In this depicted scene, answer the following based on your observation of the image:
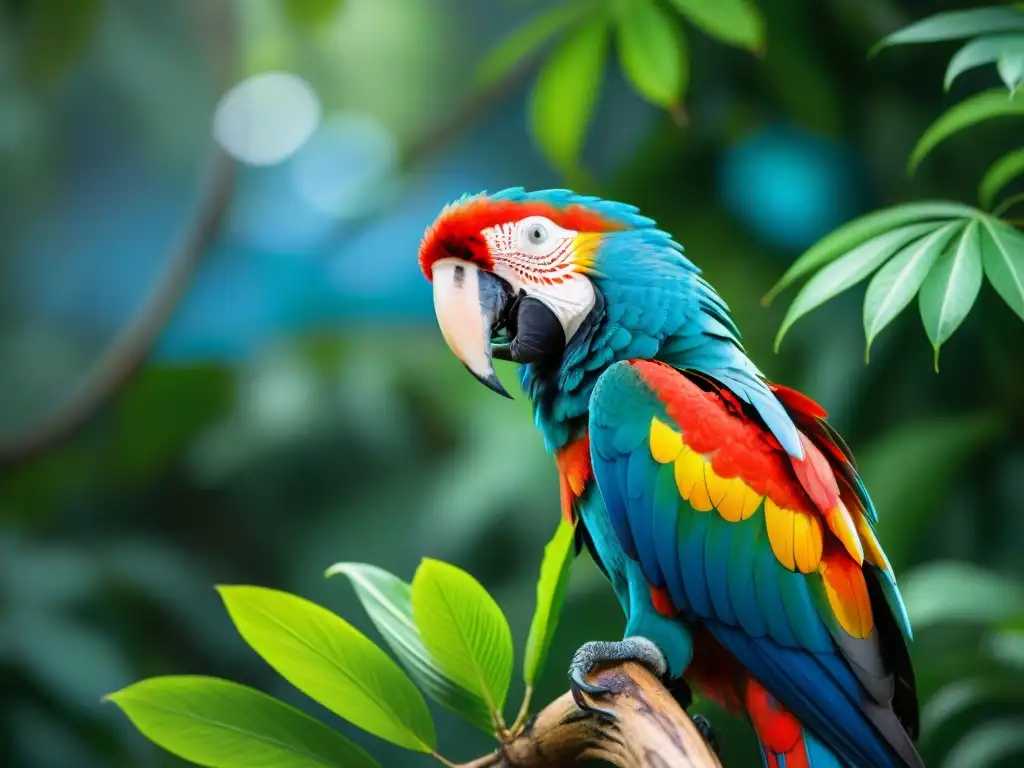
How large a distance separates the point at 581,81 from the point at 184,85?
1187 millimetres

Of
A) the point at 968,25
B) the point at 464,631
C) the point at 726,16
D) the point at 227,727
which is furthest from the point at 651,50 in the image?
→ the point at 227,727

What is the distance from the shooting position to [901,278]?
78 cm

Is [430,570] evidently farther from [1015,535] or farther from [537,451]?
[1015,535]

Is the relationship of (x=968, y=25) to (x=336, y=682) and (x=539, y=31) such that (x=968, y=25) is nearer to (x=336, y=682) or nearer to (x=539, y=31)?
(x=539, y=31)

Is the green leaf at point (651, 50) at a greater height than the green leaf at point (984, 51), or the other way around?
the green leaf at point (651, 50)

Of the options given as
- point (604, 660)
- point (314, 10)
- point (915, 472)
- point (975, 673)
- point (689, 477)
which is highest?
point (314, 10)

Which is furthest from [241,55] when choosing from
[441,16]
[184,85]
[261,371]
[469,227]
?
[469,227]

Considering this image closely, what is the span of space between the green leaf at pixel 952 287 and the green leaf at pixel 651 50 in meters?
0.39

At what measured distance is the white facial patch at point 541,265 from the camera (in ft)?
2.51

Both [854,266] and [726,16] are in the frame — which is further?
[726,16]

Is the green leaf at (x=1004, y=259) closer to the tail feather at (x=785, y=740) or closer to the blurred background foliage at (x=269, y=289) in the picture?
the tail feather at (x=785, y=740)

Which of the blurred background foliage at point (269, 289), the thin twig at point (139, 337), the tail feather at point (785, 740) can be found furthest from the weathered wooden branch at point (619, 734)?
the thin twig at point (139, 337)

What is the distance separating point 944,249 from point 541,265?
13.4 inches

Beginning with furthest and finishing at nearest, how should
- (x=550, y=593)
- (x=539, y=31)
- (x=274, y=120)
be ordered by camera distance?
(x=274, y=120) → (x=539, y=31) → (x=550, y=593)
